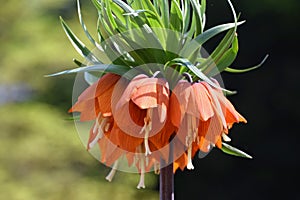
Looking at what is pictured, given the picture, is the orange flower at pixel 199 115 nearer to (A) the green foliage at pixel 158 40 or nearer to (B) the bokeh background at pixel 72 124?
(A) the green foliage at pixel 158 40

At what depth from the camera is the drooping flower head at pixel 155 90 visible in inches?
24.3

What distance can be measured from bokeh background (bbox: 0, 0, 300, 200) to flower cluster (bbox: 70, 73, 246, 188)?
99.5 inches

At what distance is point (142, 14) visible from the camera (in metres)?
0.66

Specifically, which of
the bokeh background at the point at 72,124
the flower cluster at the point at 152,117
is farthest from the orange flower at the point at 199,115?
the bokeh background at the point at 72,124

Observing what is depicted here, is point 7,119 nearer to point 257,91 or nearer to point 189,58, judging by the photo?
point 257,91

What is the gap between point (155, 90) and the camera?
613mm

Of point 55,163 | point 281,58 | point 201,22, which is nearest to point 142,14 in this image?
point 201,22

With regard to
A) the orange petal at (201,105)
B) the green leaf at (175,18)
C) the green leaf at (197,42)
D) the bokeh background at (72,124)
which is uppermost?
the green leaf at (175,18)

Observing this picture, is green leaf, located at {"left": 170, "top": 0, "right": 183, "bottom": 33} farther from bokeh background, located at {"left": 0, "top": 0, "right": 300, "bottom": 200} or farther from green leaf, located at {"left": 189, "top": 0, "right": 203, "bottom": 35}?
bokeh background, located at {"left": 0, "top": 0, "right": 300, "bottom": 200}

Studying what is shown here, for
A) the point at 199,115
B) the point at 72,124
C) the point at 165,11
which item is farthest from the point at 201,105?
the point at 72,124

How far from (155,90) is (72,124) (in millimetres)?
2694

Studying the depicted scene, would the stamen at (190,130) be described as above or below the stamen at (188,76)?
below

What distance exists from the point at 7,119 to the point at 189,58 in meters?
2.68

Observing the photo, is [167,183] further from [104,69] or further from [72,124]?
[72,124]
